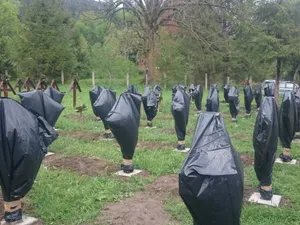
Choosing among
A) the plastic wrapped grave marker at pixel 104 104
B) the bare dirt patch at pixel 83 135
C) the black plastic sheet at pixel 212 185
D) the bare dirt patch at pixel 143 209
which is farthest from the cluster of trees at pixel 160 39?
the black plastic sheet at pixel 212 185

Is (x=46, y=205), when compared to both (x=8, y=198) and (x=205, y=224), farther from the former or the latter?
(x=205, y=224)

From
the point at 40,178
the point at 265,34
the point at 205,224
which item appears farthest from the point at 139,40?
the point at 205,224

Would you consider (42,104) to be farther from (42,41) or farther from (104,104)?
(42,41)

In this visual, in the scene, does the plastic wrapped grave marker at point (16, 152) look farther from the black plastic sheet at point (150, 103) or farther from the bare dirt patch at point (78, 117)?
the bare dirt patch at point (78, 117)

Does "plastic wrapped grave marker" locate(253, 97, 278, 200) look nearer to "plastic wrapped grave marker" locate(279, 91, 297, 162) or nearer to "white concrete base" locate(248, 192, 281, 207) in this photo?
"white concrete base" locate(248, 192, 281, 207)

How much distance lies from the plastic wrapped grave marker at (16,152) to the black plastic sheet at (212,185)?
2.21m

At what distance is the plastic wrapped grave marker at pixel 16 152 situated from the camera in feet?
14.2

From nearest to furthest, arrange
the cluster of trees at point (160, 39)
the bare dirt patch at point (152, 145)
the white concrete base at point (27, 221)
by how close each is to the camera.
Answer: the white concrete base at point (27, 221)
the bare dirt patch at point (152, 145)
the cluster of trees at point (160, 39)

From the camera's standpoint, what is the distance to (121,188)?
19.7 ft

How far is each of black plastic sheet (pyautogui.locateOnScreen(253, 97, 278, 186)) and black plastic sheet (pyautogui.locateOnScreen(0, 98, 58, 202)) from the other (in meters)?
3.18

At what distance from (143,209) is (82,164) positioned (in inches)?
109

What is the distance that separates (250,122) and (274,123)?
336 inches

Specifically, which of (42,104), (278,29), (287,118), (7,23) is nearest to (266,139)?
(287,118)

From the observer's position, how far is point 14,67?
30000 mm
